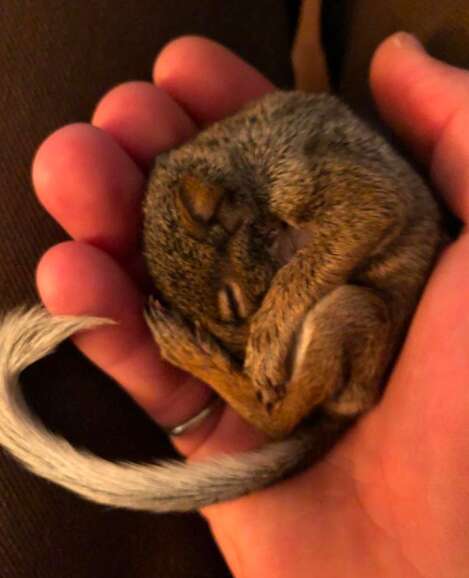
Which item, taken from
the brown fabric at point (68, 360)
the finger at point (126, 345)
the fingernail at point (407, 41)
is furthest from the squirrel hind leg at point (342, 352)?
the fingernail at point (407, 41)

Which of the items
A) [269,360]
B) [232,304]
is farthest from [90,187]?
[269,360]

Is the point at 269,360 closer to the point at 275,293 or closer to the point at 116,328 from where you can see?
the point at 275,293

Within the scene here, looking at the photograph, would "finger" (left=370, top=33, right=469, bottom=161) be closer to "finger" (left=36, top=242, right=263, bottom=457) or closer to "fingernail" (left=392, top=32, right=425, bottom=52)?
"fingernail" (left=392, top=32, right=425, bottom=52)

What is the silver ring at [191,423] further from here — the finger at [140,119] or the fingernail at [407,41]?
the fingernail at [407,41]

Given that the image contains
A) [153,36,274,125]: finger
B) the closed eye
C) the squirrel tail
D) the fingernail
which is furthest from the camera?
[153,36,274,125]: finger

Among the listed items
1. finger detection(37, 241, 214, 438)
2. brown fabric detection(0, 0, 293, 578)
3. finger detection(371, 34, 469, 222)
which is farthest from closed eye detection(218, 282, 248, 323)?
finger detection(371, 34, 469, 222)

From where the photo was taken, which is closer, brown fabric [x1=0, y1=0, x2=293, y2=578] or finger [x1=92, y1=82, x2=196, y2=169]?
brown fabric [x1=0, y1=0, x2=293, y2=578]
